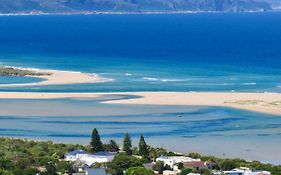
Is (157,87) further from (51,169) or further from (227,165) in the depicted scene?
(51,169)

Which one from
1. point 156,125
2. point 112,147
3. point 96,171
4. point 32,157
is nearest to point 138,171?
point 96,171

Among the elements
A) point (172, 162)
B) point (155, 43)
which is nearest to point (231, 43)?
point (155, 43)

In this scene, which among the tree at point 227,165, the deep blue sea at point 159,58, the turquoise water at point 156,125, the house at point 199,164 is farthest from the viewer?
the deep blue sea at point 159,58

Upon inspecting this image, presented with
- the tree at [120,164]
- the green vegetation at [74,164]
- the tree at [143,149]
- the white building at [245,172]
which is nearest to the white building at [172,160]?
the green vegetation at [74,164]

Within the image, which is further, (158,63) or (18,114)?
(158,63)

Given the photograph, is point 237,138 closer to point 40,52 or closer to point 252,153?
point 252,153

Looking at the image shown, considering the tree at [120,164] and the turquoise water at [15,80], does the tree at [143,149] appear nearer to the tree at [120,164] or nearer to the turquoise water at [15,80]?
the tree at [120,164]
